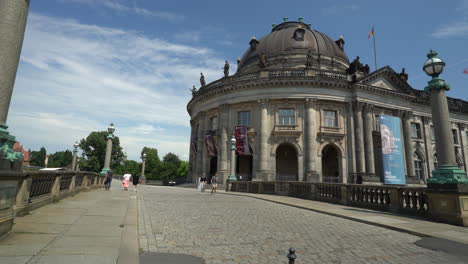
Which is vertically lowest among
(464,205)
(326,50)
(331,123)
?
(464,205)

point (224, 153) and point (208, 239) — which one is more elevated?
point (224, 153)

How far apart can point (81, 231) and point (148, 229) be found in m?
1.54

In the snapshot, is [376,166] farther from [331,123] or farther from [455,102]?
[455,102]

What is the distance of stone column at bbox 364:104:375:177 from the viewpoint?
95.9 feet

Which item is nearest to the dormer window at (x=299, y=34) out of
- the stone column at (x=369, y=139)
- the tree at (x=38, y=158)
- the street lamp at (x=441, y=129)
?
the stone column at (x=369, y=139)

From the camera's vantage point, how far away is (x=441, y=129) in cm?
959

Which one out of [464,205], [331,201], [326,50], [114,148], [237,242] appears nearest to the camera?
[237,242]

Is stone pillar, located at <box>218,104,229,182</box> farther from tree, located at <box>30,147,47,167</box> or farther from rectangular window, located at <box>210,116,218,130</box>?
tree, located at <box>30,147,47,167</box>

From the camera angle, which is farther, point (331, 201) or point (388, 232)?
point (331, 201)

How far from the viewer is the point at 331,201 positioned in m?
15.6

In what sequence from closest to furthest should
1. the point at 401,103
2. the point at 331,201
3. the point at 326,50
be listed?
the point at 331,201 < the point at 401,103 < the point at 326,50

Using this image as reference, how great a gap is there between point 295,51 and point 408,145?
19577 millimetres

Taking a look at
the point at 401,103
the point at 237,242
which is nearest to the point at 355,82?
the point at 401,103

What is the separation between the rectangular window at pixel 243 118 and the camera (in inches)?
1293
